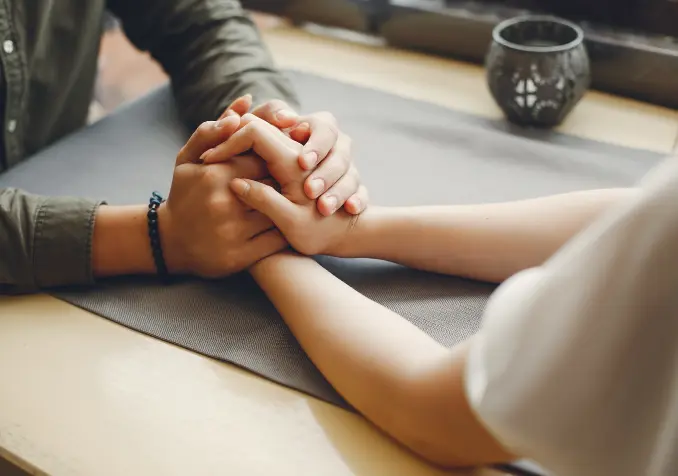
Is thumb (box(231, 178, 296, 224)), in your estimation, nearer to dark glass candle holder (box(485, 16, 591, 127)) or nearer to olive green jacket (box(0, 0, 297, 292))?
olive green jacket (box(0, 0, 297, 292))

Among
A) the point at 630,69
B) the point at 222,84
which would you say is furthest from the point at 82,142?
the point at 630,69

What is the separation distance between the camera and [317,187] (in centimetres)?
64

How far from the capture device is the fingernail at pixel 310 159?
0.64 m

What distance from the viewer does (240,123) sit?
26.2 inches

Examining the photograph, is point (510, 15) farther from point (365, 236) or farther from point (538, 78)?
point (365, 236)

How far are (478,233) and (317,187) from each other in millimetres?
152

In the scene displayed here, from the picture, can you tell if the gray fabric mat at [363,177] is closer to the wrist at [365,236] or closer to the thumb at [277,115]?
the wrist at [365,236]

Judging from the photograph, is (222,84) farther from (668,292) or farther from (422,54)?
(668,292)

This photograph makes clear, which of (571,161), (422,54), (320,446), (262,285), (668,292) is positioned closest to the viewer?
(668,292)

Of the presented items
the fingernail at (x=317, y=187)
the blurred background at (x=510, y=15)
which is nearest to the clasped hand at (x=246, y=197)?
the fingernail at (x=317, y=187)

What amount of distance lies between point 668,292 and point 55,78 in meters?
0.77

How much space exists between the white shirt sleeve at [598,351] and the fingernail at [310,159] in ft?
1.01

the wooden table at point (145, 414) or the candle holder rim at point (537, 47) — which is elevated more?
the candle holder rim at point (537, 47)

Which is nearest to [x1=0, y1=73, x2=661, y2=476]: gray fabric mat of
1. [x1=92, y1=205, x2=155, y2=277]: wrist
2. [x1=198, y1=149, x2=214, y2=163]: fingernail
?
[x1=92, y1=205, x2=155, y2=277]: wrist
